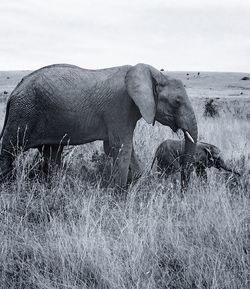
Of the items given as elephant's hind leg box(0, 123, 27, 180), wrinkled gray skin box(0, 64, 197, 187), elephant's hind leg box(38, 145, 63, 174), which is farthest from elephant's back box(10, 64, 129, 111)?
elephant's hind leg box(38, 145, 63, 174)

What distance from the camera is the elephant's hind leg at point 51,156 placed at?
221 inches

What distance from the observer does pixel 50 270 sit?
3.28m

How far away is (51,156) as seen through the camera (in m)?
5.71

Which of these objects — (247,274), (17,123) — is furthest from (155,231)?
(17,123)

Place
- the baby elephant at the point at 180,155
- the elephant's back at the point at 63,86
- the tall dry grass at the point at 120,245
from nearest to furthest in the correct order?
1. the tall dry grass at the point at 120,245
2. the elephant's back at the point at 63,86
3. the baby elephant at the point at 180,155

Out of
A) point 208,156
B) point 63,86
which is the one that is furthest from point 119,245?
point 208,156

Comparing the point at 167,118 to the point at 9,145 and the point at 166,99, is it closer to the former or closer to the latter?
the point at 166,99

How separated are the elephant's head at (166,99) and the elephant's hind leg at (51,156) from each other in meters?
1.35

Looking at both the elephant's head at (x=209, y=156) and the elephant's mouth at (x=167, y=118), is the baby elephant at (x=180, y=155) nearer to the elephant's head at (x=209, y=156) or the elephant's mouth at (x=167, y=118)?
the elephant's head at (x=209, y=156)

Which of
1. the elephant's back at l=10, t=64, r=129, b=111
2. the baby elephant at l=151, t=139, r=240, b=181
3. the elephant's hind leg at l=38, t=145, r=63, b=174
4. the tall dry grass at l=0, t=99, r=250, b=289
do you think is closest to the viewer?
the tall dry grass at l=0, t=99, r=250, b=289

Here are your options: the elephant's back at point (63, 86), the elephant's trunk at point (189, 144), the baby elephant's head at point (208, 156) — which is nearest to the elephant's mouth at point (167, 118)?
the elephant's trunk at point (189, 144)

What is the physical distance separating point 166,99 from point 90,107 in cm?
89

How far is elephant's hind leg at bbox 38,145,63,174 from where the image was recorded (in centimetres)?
562

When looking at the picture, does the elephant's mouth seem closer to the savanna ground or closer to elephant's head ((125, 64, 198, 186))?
elephant's head ((125, 64, 198, 186))
